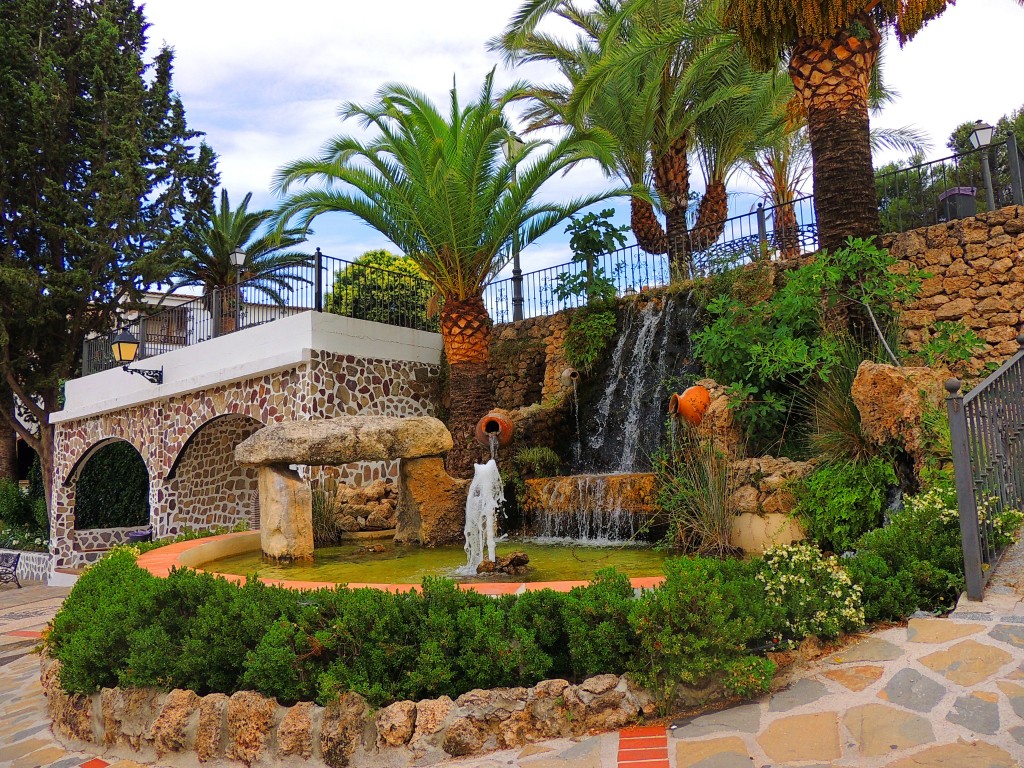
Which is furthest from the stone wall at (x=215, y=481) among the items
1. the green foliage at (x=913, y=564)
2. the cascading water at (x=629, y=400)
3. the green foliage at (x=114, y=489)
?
the green foliage at (x=913, y=564)

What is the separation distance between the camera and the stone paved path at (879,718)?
3250 mm

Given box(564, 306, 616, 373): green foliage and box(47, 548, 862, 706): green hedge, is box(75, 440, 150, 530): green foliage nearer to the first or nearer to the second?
box(564, 306, 616, 373): green foliage

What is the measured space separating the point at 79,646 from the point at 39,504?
19428mm

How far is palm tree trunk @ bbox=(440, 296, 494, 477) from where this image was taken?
13039mm

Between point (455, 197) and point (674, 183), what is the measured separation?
18.9 feet

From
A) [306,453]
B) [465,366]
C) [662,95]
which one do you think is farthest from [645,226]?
[306,453]

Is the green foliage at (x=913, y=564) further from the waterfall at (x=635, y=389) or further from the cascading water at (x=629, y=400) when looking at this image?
the waterfall at (x=635, y=389)

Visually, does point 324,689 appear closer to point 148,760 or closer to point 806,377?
point 148,760

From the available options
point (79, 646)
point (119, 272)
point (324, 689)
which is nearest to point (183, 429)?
point (119, 272)

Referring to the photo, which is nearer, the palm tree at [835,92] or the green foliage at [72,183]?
the palm tree at [835,92]

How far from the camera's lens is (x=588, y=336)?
44.9 feet

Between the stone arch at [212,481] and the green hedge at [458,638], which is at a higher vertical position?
the stone arch at [212,481]

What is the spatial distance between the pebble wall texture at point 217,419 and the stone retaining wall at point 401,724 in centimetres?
912

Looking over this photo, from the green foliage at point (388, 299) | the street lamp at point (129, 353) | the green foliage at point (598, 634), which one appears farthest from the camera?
the street lamp at point (129, 353)
